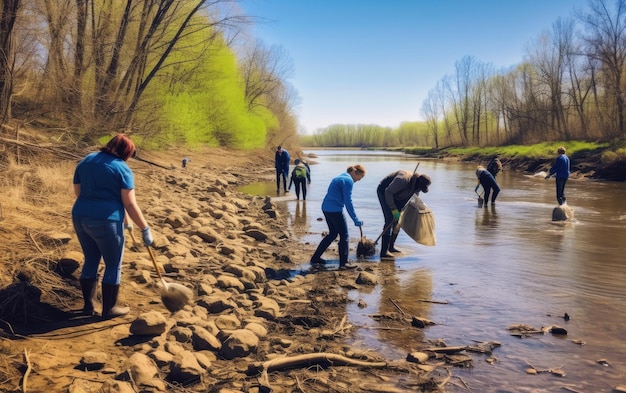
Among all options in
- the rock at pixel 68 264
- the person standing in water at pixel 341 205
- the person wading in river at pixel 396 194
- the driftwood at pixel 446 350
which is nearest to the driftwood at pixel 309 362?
the driftwood at pixel 446 350

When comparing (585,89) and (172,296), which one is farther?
(585,89)

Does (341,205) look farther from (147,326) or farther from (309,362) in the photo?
(147,326)

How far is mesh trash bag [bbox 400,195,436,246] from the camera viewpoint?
8.84 metres

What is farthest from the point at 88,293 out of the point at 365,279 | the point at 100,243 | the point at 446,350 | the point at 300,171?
the point at 300,171

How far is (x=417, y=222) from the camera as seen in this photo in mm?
8844

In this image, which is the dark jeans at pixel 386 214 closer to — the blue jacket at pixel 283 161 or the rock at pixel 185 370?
the rock at pixel 185 370

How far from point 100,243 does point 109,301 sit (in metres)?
0.60

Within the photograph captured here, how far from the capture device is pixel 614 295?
21.1 ft

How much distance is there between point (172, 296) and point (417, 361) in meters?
2.47

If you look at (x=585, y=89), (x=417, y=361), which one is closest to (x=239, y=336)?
(x=417, y=361)

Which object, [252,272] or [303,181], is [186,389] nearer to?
[252,272]

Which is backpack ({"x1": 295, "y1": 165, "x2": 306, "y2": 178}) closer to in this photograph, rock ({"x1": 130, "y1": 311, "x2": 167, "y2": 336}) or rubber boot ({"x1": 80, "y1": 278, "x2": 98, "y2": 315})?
rubber boot ({"x1": 80, "y1": 278, "x2": 98, "y2": 315})

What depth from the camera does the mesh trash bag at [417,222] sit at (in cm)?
884

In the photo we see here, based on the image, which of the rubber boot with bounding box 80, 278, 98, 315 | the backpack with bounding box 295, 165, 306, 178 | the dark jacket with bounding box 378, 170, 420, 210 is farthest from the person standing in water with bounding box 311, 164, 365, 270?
the backpack with bounding box 295, 165, 306, 178
